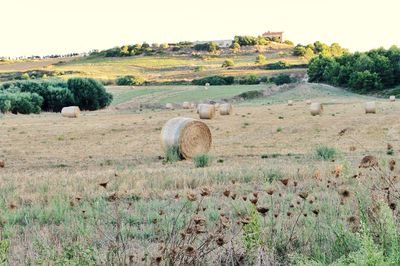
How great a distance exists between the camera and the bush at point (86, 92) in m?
63.3

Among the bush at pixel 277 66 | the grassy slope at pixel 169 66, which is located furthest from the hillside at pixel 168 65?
the bush at pixel 277 66

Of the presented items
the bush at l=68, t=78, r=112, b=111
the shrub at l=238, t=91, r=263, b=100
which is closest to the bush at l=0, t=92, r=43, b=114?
the bush at l=68, t=78, r=112, b=111

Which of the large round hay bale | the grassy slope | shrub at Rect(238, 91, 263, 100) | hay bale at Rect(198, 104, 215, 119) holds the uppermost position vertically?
the large round hay bale

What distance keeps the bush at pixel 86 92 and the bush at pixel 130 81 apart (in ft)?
98.9

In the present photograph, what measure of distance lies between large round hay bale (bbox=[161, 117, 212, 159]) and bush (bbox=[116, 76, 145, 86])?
75315 mm

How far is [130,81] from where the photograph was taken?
95.9 metres

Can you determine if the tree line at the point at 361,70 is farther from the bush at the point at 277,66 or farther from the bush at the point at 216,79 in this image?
the bush at the point at 277,66

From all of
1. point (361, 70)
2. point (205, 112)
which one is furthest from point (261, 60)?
point (205, 112)

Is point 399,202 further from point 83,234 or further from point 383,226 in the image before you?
point 83,234

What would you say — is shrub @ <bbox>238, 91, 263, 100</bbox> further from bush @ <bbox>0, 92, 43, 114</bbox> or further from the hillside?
bush @ <bbox>0, 92, 43, 114</bbox>

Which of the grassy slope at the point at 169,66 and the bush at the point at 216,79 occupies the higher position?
the grassy slope at the point at 169,66

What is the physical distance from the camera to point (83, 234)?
6.20 metres

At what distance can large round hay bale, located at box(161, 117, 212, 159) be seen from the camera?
1881cm

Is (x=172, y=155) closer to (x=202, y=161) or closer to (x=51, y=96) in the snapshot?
(x=202, y=161)
